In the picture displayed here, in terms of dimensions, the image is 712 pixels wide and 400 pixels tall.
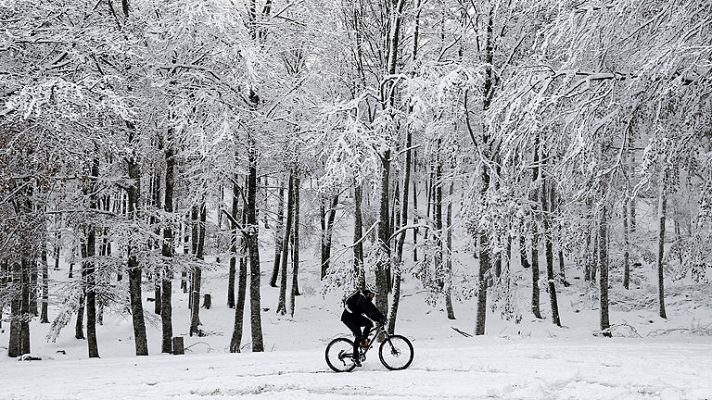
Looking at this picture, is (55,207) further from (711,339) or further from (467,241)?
(711,339)

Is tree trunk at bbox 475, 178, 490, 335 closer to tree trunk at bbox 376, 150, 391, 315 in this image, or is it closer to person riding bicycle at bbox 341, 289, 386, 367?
tree trunk at bbox 376, 150, 391, 315

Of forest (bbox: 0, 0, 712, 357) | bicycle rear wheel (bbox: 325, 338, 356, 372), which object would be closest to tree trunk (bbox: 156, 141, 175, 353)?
forest (bbox: 0, 0, 712, 357)

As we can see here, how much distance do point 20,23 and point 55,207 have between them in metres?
8.41

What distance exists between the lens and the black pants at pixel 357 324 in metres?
9.74

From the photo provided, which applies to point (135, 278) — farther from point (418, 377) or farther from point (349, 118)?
point (418, 377)

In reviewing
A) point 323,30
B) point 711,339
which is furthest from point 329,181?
point 711,339

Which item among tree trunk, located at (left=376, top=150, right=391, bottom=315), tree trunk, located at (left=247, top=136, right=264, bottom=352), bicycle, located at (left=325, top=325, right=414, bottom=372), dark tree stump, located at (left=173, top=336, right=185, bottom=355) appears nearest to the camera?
bicycle, located at (left=325, top=325, right=414, bottom=372)

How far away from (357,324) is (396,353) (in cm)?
93

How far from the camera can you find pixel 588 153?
9141 millimetres

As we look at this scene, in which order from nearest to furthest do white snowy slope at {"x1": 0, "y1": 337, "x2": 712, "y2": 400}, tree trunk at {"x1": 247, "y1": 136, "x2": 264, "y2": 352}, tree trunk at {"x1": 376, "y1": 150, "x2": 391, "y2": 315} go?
1. white snowy slope at {"x1": 0, "y1": 337, "x2": 712, "y2": 400}
2. tree trunk at {"x1": 376, "y1": 150, "x2": 391, "y2": 315}
3. tree trunk at {"x1": 247, "y1": 136, "x2": 264, "y2": 352}

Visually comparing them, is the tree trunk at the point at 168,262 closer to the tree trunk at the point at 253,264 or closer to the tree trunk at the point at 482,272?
the tree trunk at the point at 253,264

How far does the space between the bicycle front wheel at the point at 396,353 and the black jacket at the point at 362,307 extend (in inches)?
20.1

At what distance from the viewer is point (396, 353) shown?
988 cm

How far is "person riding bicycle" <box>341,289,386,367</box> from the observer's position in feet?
31.9
